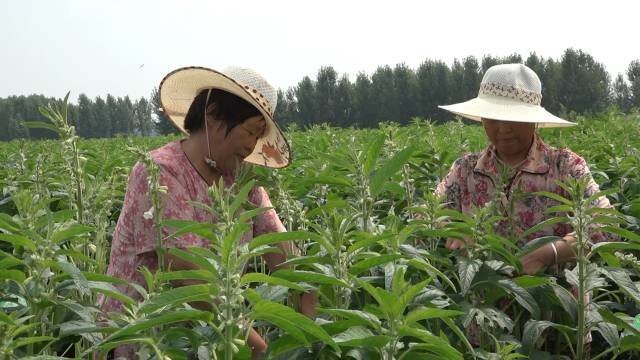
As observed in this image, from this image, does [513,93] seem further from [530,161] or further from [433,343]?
[433,343]

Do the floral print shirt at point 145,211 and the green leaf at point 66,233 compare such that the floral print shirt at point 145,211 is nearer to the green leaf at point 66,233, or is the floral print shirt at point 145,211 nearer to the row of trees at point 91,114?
the green leaf at point 66,233

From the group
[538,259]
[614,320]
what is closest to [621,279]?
[614,320]

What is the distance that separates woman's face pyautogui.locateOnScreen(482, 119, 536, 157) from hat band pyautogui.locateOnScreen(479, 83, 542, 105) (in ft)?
0.48

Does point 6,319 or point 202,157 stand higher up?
point 202,157

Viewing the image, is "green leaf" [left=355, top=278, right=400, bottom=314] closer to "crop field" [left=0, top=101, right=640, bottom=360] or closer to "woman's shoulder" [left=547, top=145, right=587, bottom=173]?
"crop field" [left=0, top=101, right=640, bottom=360]

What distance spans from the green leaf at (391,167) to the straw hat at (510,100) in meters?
1.24

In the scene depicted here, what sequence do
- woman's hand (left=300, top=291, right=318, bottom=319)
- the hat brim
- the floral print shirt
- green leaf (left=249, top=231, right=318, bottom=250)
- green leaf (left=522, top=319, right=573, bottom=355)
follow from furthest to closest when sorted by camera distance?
the hat brim, the floral print shirt, green leaf (left=522, top=319, right=573, bottom=355), woman's hand (left=300, top=291, right=318, bottom=319), green leaf (left=249, top=231, right=318, bottom=250)

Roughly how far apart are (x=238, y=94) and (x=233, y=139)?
7.4 inches

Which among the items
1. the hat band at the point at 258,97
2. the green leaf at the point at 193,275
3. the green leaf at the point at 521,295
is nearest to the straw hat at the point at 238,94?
the hat band at the point at 258,97

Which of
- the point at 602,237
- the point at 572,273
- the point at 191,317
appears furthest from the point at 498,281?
the point at 191,317

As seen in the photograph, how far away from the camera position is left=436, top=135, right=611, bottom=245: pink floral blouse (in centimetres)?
356

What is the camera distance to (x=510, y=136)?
12.0 ft

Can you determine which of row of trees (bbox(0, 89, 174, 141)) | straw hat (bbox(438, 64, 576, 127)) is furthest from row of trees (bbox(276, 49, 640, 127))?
straw hat (bbox(438, 64, 576, 127))

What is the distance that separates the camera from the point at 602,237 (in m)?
3.30
